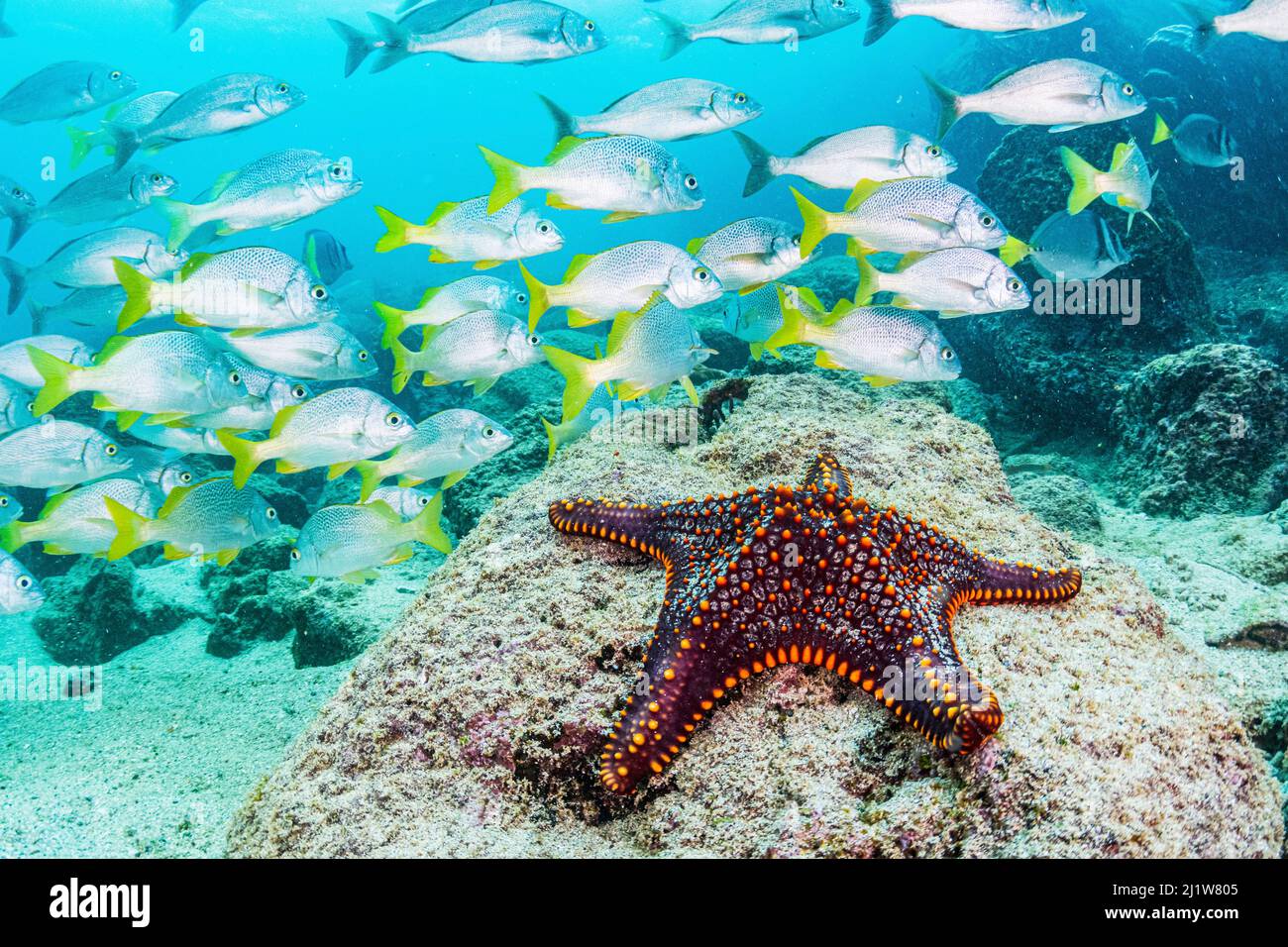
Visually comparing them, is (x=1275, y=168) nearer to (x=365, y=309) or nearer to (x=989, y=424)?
(x=989, y=424)

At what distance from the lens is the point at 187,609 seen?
742 cm

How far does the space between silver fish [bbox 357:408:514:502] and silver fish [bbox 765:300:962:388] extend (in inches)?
82.1

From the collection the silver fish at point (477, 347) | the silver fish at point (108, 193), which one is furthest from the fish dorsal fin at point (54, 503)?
the silver fish at point (108, 193)

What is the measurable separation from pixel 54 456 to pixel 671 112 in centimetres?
520

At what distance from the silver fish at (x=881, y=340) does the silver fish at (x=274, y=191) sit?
3.66m

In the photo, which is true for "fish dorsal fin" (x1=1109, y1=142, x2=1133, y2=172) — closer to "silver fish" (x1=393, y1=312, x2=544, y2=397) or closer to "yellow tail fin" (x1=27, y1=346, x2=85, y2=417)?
"silver fish" (x1=393, y1=312, x2=544, y2=397)

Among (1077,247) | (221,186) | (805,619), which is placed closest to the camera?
(805,619)

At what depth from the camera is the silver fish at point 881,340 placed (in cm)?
427

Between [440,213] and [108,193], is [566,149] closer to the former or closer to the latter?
[440,213]

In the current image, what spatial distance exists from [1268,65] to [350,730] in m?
24.2

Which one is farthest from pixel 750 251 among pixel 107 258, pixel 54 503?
pixel 107 258

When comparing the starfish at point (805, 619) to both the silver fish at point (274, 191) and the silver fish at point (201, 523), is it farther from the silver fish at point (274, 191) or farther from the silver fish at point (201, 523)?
the silver fish at point (274, 191)

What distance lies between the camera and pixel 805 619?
2381 mm
